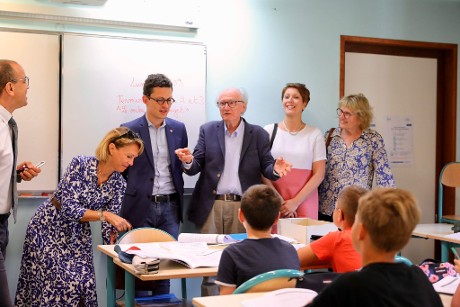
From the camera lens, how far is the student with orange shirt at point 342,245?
2887 millimetres

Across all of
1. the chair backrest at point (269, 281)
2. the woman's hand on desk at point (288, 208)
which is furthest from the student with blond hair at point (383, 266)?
the woman's hand on desk at point (288, 208)

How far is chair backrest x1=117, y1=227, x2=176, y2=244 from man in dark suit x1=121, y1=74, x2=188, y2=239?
1.48ft

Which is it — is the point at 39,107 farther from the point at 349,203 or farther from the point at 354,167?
the point at 349,203

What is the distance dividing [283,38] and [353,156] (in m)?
1.20

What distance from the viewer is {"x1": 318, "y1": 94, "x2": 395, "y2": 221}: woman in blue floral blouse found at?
4.84 m

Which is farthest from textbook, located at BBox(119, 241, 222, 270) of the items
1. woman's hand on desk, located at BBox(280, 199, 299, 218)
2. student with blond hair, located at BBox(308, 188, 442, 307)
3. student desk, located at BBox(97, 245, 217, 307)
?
student with blond hair, located at BBox(308, 188, 442, 307)

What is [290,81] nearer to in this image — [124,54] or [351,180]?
[351,180]

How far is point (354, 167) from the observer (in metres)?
4.85

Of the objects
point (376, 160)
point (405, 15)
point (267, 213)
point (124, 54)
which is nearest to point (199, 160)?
point (124, 54)

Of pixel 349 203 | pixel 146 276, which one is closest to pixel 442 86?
pixel 349 203

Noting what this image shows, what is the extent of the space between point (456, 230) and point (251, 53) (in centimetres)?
212

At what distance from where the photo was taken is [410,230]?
1.81 meters

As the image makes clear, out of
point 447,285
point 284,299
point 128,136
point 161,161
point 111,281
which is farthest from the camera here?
point 161,161

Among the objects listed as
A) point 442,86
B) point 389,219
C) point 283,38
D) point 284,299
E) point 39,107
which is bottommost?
point 284,299
